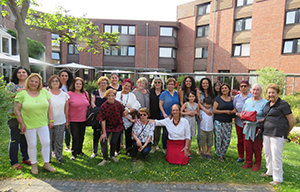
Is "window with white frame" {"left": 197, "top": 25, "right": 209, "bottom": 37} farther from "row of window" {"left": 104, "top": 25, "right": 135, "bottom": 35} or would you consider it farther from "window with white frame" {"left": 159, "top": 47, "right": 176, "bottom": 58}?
"row of window" {"left": 104, "top": 25, "right": 135, "bottom": 35}

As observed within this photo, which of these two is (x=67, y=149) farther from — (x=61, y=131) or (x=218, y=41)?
(x=218, y=41)

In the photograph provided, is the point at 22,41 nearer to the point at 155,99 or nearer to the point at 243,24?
the point at 155,99

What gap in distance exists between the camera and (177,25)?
30.6 m

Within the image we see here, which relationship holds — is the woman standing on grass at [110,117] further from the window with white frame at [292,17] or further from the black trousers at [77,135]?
the window with white frame at [292,17]

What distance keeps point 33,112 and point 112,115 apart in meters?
1.62

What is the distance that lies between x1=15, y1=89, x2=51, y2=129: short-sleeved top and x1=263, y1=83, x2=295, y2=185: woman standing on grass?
4.53 metres

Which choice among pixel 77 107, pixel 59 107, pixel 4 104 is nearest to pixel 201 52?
pixel 77 107

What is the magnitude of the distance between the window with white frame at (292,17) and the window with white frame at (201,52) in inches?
375

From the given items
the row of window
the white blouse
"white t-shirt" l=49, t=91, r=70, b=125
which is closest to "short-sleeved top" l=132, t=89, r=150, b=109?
the white blouse

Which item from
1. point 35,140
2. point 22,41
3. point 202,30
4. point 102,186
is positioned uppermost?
point 202,30

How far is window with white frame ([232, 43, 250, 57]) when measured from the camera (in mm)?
24156

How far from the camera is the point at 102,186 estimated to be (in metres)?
4.00

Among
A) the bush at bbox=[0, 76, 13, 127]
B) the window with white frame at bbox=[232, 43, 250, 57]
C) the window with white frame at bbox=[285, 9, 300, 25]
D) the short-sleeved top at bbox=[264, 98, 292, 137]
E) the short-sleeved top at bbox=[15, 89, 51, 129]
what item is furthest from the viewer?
the window with white frame at bbox=[232, 43, 250, 57]

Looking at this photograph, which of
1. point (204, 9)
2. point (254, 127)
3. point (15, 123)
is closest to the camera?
point (15, 123)
